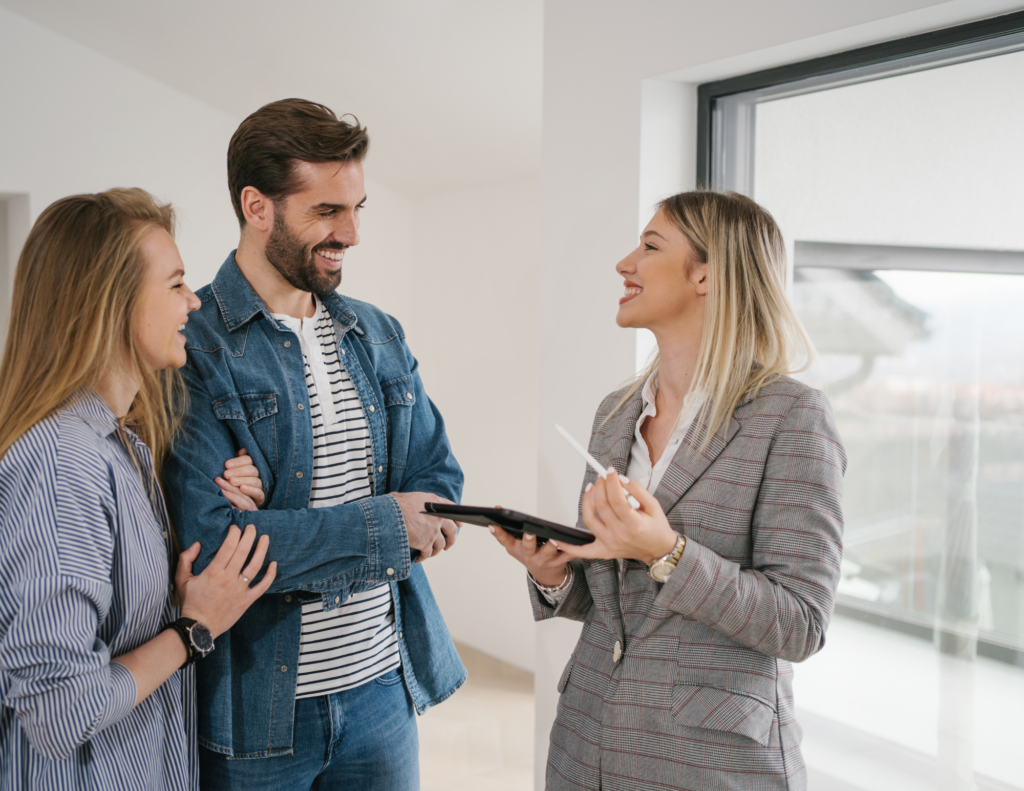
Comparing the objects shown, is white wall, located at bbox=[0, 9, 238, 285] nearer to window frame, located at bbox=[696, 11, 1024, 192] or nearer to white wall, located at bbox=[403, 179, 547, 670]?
white wall, located at bbox=[403, 179, 547, 670]

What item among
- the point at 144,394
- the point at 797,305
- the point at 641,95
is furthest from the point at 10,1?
the point at 797,305

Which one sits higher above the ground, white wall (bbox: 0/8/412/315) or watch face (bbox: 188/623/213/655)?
white wall (bbox: 0/8/412/315)

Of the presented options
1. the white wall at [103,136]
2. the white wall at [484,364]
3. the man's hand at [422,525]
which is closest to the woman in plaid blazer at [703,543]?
the man's hand at [422,525]

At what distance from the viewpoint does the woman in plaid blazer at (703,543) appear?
1188 mm

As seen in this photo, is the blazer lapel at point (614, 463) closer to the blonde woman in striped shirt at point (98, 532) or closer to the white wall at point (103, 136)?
the blonde woman in striped shirt at point (98, 532)

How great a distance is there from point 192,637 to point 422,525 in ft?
1.45

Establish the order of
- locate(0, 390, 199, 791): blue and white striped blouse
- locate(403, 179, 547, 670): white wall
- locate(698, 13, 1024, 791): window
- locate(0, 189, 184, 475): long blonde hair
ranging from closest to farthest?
locate(0, 390, 199, 791): blue and white striped blouse < locate(0, 189, 184, 475): long blonde hair < locate(698, 13, 1024, 791): window < locate(403, 179, 547, 670): white wall

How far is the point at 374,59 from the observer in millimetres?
3373

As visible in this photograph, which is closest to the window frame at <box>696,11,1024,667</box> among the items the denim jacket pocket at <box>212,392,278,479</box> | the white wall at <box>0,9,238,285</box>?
the denim jacket pocket at <box>212,392,278,479</box>

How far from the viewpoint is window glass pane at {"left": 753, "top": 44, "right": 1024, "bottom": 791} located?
70.8 inches

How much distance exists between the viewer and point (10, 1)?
144 inches

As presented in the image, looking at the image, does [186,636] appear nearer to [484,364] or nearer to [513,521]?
[513,521]

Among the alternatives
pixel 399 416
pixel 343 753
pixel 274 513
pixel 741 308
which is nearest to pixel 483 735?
pixel 343 753

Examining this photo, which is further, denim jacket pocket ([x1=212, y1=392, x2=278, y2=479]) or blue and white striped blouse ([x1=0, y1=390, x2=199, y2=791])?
denim jacket pocket ([x1=212, y1=392, x2=278, y2=479])
